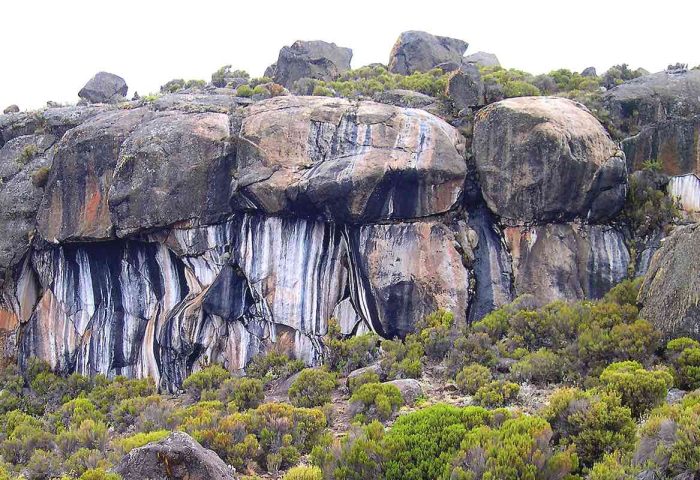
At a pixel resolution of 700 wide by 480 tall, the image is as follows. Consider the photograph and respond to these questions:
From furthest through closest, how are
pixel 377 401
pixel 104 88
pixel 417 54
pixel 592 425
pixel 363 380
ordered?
1. pixel 417 54
2. pixel 104 88
3. pixel 363 380
4. pixel 377 401
5. pixel 592 425

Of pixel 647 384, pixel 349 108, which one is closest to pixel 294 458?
pixel 647 384

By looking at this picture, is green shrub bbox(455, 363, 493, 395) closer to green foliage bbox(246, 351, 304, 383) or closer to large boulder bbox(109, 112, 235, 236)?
green foliage bbox(246, 351, 304, 383)

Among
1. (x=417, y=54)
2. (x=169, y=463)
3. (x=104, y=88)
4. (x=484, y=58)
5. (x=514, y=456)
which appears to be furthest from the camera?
(x=484, y=58)

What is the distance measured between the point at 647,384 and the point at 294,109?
14.4 m

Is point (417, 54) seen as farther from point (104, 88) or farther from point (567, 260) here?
point (567, 260)

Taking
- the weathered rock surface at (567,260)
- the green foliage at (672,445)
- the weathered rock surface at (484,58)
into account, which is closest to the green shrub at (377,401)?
the green foliage at (672,445)

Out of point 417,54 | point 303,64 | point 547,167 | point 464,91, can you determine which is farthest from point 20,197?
point 417,54

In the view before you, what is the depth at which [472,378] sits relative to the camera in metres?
14.1

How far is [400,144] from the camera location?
20.2m

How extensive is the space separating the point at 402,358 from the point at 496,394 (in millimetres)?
4616

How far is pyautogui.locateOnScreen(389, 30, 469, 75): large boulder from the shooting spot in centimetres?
3912

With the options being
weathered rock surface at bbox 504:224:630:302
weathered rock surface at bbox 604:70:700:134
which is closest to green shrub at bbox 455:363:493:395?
weathered rock surface at bbox 504:224:630:302

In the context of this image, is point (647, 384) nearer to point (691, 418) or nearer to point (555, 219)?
point (691, 418)

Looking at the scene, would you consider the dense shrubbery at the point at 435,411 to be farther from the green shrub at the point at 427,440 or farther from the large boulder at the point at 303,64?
the large boulder at the point at 303,64
